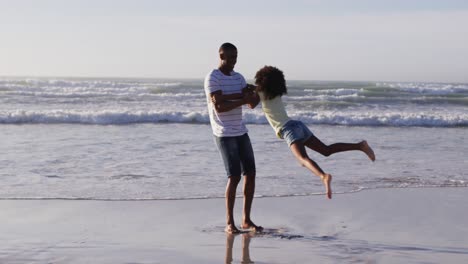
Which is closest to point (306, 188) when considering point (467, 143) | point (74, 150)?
point (74, 150)

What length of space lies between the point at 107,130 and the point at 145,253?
36.3 feet

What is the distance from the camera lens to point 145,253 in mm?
4836

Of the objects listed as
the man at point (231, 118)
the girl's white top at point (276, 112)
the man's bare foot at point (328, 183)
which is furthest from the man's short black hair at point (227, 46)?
the man's bare foot at point (328, 183)

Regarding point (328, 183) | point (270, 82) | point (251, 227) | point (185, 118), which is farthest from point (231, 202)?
point (185, 118)

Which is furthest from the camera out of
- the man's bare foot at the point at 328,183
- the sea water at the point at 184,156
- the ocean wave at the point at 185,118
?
the ocean wave at the point at 185,118

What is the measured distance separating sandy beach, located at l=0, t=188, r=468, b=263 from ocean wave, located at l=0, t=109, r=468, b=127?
432 inches

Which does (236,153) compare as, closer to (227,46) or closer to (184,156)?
(227,46)

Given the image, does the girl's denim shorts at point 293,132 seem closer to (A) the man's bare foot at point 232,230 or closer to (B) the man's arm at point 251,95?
(B) the man's arm at point 251,95

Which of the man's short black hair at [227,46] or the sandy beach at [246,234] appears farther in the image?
the man's short black hair at [227,46]

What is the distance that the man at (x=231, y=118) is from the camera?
5.38 meters

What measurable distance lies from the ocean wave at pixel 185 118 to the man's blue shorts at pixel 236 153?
473 inches

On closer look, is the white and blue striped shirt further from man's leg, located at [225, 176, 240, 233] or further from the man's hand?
man's leg, located at [225, 176, 240, 233]

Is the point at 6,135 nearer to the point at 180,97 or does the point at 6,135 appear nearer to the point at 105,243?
the point at 105,243

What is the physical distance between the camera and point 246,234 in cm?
554
